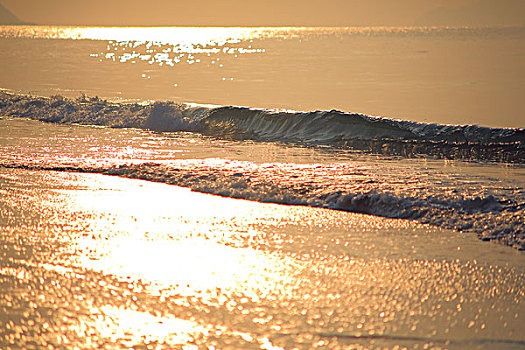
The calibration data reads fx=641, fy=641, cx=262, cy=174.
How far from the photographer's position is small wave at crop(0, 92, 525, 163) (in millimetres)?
13727

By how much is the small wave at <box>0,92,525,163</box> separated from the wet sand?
668cm

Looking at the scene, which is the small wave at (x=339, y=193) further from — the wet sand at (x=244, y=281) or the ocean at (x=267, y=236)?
the wet sand at (x=244, y=281)

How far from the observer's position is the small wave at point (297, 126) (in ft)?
45.0

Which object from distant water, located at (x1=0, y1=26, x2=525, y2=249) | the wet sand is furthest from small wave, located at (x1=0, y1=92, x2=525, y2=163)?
the wet sand

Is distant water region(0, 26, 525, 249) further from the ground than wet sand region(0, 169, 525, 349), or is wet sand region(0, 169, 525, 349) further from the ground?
distant water region(0, 26, 525, 249)

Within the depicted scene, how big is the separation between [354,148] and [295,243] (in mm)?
7887

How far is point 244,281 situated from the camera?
5273 millimetres

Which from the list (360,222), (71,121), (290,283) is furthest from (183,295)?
(71,121)

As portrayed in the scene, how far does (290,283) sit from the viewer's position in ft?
17.2

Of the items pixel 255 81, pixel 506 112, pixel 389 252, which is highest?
pixel 255 81

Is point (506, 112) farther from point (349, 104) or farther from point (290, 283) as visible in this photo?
point (290, 283)

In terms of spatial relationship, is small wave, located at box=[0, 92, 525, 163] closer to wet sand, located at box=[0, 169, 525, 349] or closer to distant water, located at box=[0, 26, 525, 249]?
distant water, located at box=[0, 26, 525, 249]

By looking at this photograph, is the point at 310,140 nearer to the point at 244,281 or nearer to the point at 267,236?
A: the point at 267,236

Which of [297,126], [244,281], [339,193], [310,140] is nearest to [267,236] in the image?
[244,281]
